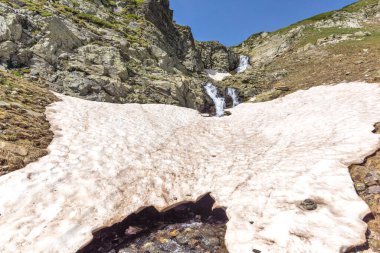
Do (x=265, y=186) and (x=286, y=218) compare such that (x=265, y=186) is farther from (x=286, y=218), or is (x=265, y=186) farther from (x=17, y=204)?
(x=17, y=204)

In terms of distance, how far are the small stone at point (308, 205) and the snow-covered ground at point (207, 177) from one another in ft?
0.52

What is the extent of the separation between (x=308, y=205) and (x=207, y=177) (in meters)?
4.36

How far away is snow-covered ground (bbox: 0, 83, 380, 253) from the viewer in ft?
22.1

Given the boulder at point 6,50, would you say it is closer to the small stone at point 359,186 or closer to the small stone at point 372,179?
the small stone at point 359,186

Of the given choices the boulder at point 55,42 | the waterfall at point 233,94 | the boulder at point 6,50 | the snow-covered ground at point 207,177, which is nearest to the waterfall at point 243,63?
the waterfall at point 233,94

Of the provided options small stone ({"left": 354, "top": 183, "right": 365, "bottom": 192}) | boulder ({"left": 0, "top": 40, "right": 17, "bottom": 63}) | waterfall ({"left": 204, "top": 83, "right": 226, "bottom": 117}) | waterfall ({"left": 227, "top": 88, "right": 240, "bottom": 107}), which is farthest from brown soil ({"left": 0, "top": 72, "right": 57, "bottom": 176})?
waterfall ({"left": 227, "top": 88, "right": 240, "bottom": 107})

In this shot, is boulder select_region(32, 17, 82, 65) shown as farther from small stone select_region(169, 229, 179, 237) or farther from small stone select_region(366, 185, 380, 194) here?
small stone select_region(366, 185, 380, 194)

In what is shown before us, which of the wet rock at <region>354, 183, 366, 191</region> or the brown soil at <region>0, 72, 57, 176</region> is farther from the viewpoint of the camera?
the brown soil at <region>0, 72, 57, 176</region>

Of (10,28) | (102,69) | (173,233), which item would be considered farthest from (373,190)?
(10,28)

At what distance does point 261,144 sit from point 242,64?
67163 millimetres

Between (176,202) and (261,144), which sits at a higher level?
(261,144)

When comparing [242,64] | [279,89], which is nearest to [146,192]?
[279,89]

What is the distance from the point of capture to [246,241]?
22.1ft

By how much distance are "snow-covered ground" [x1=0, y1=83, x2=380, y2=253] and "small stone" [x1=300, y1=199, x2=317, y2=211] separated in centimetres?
16
